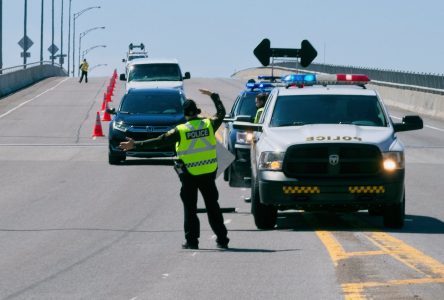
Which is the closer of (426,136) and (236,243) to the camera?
(236,243)

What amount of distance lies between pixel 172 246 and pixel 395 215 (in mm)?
3176

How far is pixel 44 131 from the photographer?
42.2 metres

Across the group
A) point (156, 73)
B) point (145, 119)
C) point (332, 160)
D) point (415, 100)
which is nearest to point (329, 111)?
point (332, 160)

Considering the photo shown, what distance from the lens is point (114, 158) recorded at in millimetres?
29328

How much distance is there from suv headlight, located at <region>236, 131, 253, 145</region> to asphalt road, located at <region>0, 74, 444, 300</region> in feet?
3.00

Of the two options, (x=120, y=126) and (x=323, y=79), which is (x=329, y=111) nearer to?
(x=323, y=79)

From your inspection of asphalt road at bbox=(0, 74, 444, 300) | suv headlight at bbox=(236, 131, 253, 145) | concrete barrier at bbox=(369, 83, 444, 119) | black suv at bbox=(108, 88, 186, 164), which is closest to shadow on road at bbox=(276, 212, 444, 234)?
asphalt road at bbox=(0, 74, 444, 300)

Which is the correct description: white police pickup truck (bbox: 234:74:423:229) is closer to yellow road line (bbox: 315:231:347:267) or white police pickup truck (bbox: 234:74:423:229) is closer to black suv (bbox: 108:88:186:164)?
yellow road line (bbox: 315:231:347:267)

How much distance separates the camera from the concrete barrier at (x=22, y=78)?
65.2m

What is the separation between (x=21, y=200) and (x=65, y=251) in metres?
7.30

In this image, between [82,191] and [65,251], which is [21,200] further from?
[65,251]

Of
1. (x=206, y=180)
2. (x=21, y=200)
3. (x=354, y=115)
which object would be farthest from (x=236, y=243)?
(x=21, y=200)

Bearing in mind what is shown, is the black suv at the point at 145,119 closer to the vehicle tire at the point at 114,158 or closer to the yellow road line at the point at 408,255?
the vehicle tire at the point at 114,158

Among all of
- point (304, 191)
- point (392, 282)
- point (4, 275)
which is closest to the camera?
point (392, 282)
